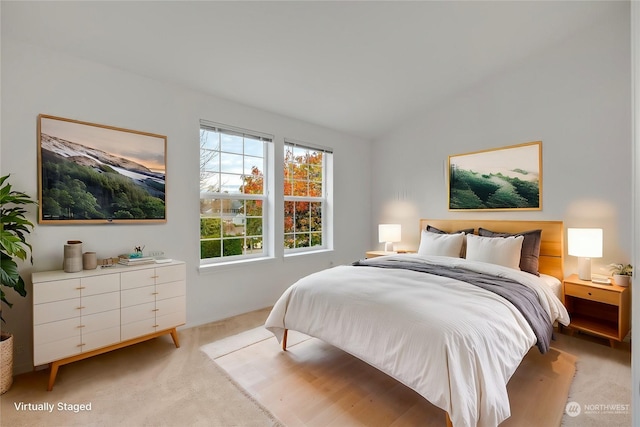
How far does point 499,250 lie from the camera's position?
2975 millimetres

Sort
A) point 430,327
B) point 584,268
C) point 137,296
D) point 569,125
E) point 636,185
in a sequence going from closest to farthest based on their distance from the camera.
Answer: point 636,185 < point 430,327 < point 137,296 < point 584,268 < point 569,125

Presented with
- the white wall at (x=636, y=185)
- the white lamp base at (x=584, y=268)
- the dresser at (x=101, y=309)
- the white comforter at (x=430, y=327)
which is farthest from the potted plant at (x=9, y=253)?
the white lamp base at (x=584, y=268)

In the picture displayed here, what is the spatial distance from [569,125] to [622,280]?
1563 millimetres

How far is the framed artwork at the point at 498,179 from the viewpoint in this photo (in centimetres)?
329

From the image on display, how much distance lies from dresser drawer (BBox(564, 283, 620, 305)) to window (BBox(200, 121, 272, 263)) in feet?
10.6

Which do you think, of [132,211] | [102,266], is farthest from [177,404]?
[132,211]

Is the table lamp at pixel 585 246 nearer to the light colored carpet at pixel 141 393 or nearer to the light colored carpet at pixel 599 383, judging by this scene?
the light colored carpet at pixel 599 383

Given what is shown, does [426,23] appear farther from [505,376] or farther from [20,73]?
[20,73]

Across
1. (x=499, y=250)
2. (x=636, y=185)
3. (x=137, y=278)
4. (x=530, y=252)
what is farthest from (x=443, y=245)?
(x=137, y=278)

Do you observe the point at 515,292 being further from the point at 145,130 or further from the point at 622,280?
the point at 145,130

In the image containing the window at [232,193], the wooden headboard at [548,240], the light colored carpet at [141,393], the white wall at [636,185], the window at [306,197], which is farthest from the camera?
the window at [306,197]

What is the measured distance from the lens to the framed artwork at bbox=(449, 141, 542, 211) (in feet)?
10.8

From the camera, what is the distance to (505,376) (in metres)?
1.63

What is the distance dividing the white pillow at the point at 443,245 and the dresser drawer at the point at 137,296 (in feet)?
9.64
